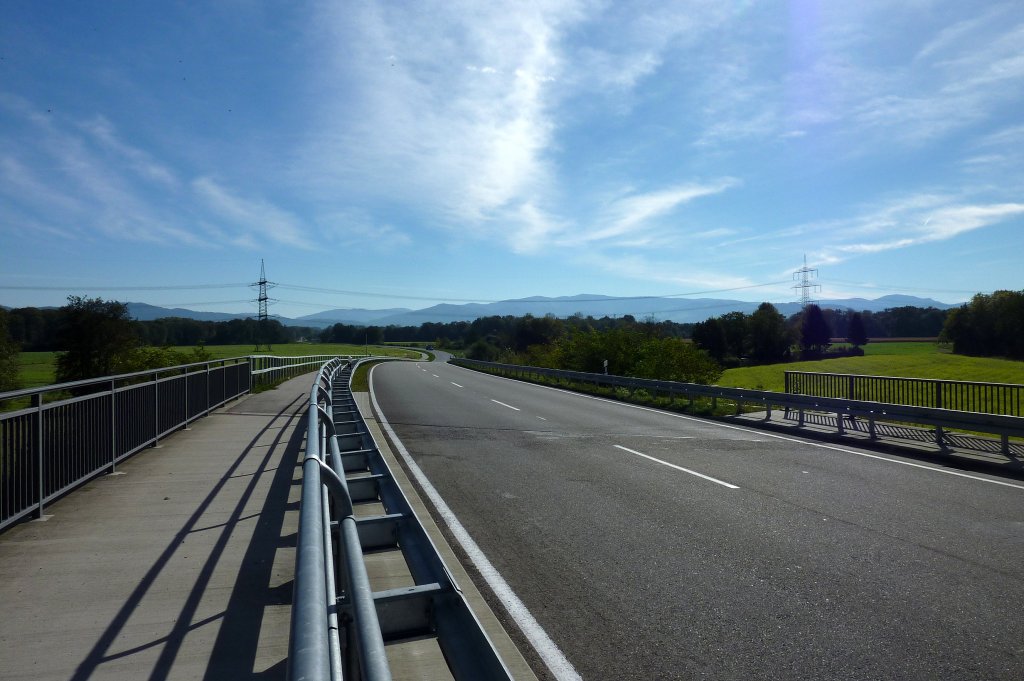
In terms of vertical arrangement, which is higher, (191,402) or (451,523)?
(191,402)

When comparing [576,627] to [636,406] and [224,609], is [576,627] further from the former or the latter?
[636,406]

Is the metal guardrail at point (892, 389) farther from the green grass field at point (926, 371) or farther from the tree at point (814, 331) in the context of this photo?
the tree at point (814, 331)

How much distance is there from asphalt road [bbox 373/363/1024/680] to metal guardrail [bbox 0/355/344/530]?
4.14m

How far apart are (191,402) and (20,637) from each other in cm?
974

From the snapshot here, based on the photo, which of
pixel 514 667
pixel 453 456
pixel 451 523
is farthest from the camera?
pixel 453 456

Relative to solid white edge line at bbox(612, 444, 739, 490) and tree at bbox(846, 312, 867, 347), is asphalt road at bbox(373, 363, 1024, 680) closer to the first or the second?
solid white edge line at bbox(612, 444, 739, 490)

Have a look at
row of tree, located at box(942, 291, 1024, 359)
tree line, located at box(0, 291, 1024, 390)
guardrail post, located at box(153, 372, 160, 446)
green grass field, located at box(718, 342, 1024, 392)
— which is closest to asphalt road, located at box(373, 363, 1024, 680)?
guardrail post, located at box(153, 372, 160, 446)

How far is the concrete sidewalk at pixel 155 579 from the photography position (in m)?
3.84

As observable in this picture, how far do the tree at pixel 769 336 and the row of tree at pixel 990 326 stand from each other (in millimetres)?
20117

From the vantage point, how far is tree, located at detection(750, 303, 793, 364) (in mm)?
92125

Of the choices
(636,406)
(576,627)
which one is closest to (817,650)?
(576,627)

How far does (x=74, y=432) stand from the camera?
7.39 metres

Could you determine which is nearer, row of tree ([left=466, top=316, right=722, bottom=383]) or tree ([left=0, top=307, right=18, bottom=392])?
row of tree ([left=466, top=316, right=722, bottom=383])

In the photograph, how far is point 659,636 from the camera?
4.41m
